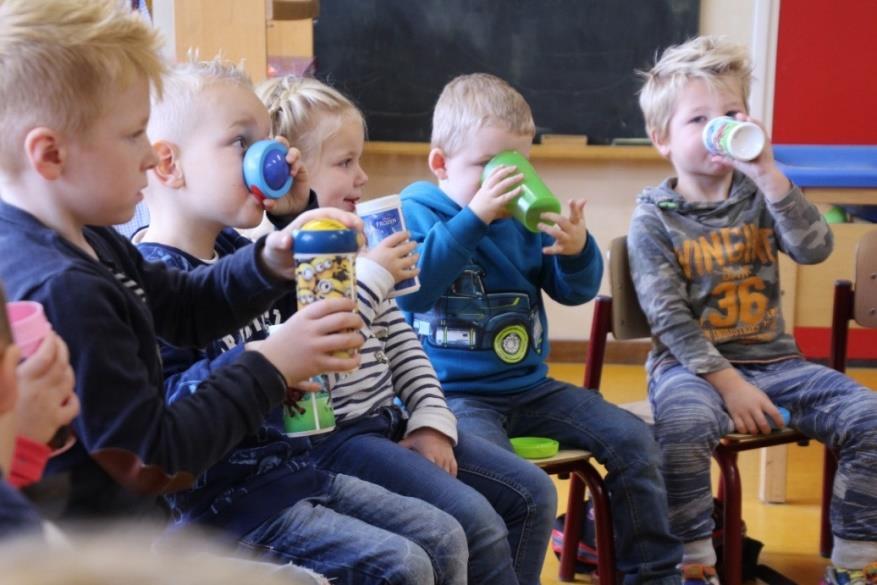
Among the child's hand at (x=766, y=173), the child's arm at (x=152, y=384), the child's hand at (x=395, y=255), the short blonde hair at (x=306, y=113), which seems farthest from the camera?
the child's hand at (x=766, y=173)

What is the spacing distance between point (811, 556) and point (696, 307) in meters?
0.74

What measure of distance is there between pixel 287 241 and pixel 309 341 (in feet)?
0.56

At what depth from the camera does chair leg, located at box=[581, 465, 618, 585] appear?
6.56 feet

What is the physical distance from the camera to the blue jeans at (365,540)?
1351 millimetres

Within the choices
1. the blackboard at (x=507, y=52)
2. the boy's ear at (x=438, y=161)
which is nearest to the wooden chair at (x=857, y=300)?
the boy's ear at (x=438, y=161)

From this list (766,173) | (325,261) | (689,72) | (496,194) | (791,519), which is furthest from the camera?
(791,519)

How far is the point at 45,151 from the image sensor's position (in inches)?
44.3

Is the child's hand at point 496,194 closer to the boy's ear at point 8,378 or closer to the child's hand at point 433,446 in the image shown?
the child's hand at point 433,446

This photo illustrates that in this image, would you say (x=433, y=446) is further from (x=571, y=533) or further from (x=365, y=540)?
(x=571, y=533)

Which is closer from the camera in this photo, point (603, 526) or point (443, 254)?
point (443, 254)

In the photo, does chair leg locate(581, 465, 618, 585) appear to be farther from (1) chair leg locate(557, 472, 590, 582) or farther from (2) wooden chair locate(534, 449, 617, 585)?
(1) chair leg locate(557, 472, 590, 582)

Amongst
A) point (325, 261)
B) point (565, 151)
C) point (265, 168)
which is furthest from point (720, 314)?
point (565, 151)

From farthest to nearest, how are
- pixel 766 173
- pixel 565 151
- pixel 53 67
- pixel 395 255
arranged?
pixel 565 151, pixel 766 173, pixel 395 255, pixel 53 67

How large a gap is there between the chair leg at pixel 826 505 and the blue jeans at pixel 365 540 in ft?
4.54
